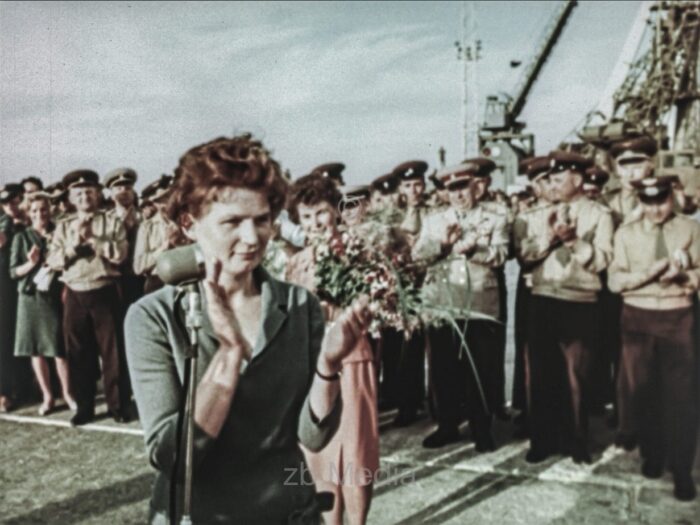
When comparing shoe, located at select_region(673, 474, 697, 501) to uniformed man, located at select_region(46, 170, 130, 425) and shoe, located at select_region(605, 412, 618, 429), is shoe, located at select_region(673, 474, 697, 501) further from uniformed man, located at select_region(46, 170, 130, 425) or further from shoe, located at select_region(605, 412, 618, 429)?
uniformed man, located at select_region(46, 170, 130, 425)

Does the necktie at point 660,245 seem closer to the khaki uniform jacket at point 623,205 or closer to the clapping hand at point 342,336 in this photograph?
the khaki uniform jacket at point 623,205

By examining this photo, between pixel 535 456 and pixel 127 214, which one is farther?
pixel 127 214

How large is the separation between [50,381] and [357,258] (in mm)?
3430

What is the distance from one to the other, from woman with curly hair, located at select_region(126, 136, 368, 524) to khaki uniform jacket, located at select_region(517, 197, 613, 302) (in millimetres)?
2592

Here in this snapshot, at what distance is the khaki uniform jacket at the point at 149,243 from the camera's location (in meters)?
4.25

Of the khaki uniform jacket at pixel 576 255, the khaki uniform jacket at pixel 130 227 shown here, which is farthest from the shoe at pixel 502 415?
the khaki uniform jacket at pixel 130 227

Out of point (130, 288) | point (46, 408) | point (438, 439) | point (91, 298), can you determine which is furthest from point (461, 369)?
point (46, 408)

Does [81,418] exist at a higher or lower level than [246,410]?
lower

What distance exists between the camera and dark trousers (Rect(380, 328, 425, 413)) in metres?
4.94

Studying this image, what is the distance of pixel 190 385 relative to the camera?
157 centimetres

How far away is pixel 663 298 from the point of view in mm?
3791

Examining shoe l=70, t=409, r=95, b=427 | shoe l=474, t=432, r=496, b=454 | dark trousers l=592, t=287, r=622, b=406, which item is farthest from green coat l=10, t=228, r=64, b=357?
dark trousers l=592, t=287, r=622, b=406

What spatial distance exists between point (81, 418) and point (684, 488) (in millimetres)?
3512

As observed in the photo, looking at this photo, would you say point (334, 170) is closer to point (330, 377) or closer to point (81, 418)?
point (330, 377)
